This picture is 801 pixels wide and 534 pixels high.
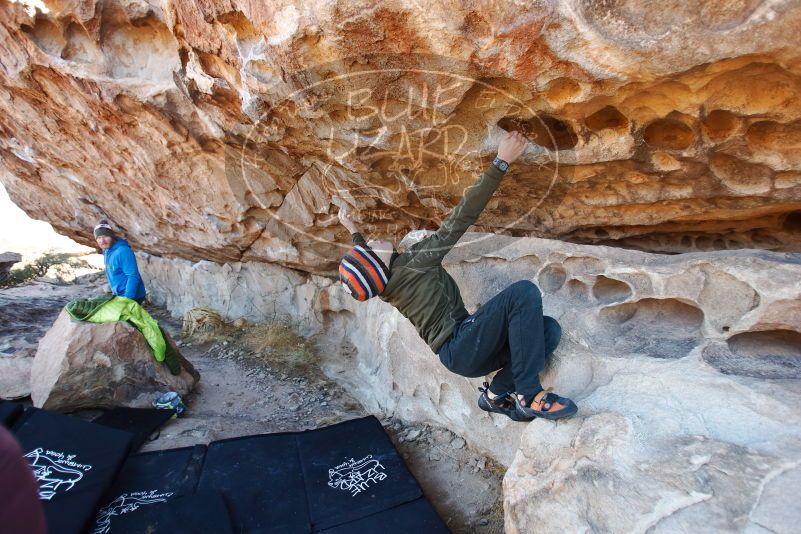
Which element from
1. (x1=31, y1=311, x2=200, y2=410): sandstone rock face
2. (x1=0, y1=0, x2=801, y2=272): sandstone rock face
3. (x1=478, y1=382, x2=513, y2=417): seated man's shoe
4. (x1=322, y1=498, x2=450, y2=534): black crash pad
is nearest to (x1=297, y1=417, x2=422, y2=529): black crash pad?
(x1=322, y1=498, x2=450, y2=534): black crash pad

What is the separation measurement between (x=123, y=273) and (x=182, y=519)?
2.40m

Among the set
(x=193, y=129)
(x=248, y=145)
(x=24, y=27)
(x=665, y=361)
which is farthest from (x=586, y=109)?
(x=24, y=27)

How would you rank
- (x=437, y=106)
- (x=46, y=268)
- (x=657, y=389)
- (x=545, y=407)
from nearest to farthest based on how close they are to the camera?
(x=657, y=389) < (x=545, y=407) < (x=437, y=106) < (x=46, y=268)

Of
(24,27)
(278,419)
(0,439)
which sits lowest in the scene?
(278,419)

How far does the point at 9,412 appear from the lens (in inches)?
113

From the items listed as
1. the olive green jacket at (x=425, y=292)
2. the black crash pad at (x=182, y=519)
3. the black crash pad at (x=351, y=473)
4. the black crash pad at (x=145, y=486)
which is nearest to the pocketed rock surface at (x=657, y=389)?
the olive green jacket at (x=425, y=292)

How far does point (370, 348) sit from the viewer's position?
4309mm

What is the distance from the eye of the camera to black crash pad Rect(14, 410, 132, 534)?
2391 mm

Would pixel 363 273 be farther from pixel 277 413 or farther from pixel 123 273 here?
pixel 123 273

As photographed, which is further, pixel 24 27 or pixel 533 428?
pixel 24 27

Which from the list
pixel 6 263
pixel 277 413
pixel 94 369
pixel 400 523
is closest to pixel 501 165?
pixel 400 523

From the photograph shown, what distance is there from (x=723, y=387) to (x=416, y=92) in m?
Result: 1.67

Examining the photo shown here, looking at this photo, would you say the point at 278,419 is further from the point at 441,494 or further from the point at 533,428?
the point at 533,428

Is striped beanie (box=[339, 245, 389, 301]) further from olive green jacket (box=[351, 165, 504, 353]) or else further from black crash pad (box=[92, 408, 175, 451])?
black crash pad (box=[92, 408, 175, 451])
